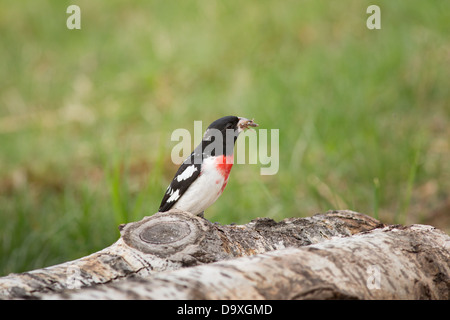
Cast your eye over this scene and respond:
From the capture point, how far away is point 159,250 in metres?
2.46

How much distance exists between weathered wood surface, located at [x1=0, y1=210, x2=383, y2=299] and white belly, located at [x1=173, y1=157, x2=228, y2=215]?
1.43 ft

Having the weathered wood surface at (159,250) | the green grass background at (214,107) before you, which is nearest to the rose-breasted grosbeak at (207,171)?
the weathered wood surface at (159,250)

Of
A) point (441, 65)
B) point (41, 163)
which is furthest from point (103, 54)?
point (441, 65)

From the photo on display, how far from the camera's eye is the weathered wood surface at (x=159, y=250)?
2.28m

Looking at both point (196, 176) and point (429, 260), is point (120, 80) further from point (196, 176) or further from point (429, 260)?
point (429, 260)

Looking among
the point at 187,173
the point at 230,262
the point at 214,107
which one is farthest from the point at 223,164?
the point at 214,107

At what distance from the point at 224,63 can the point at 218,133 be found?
187 inches

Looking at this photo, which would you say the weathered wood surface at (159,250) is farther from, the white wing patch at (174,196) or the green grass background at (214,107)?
the green grass background at (214,107)

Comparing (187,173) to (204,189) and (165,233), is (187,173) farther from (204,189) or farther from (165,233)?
(165,233)

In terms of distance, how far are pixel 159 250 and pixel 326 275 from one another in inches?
28.6

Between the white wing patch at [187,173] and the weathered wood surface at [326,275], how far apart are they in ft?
3.52

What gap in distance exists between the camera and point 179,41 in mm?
8430

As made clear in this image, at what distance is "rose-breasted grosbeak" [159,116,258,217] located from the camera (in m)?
3.24

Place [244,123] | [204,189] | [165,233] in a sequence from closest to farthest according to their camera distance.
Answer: [165,233]
[204,189]
[244,123]
